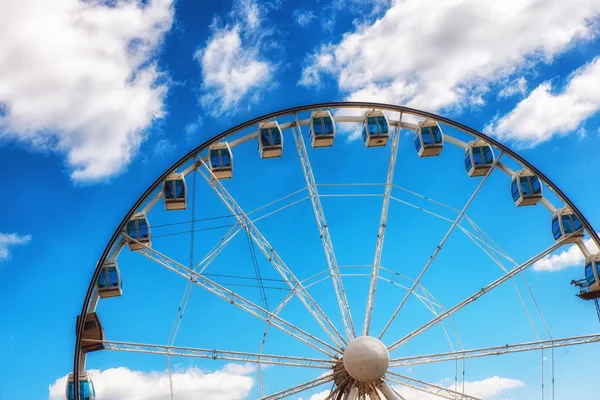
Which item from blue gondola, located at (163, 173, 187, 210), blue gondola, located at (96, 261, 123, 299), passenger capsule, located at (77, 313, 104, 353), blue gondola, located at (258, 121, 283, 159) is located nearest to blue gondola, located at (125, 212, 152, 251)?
blue gondola, located at (96, 261, 123, 299)

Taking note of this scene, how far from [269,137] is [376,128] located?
389 centimetres

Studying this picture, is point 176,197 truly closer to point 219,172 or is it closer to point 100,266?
point 219,172

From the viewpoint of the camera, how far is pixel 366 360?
2450cm

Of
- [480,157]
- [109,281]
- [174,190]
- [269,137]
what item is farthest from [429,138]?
[109,281]

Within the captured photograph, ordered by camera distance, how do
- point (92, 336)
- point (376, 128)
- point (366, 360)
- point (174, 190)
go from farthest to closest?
point (376, 128) < point (174, 190) < point (92, 336) < point (366, 360)

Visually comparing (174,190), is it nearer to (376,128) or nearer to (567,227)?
(376,128)

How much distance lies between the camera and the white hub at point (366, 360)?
80.3 ft

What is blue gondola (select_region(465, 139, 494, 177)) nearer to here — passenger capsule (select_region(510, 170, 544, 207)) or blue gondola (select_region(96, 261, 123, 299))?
passenger capsule (select_region(510, 170, 544, 207))

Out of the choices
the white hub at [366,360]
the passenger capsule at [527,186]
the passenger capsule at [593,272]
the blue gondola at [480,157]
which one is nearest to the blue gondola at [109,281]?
the white hub at [366,360]

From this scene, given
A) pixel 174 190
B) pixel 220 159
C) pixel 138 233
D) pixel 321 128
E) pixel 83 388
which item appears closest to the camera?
pixel 83 388

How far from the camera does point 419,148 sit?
2900 cm

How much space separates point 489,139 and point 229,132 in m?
9.22

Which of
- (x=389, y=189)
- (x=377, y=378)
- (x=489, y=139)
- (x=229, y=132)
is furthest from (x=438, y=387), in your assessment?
(x=229, y=132)

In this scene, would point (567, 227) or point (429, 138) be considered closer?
point (567, 227)
